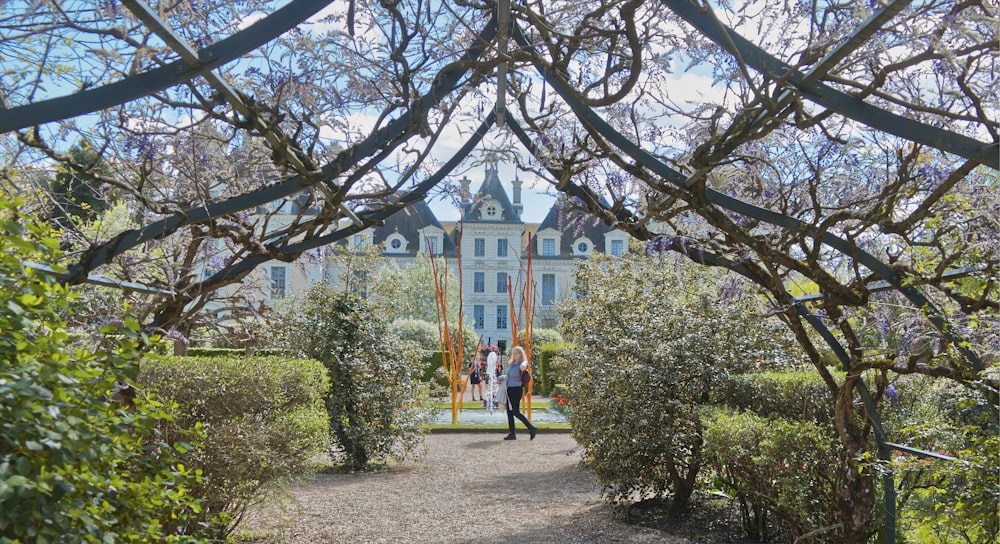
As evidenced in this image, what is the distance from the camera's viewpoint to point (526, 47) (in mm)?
3408

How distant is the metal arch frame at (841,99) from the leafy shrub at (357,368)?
6.64 metres

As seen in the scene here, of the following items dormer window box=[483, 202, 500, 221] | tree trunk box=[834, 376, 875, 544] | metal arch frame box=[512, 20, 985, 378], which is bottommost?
tree trunk box=[834, 376, 875, 544]

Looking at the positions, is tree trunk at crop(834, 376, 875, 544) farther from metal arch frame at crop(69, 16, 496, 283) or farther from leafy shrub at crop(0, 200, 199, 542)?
leafy shrub at crop(0, 200, 199, 542)

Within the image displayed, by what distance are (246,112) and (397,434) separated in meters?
6.52

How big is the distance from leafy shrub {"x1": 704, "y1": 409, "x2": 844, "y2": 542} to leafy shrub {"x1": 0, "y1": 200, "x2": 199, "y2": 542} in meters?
3.78

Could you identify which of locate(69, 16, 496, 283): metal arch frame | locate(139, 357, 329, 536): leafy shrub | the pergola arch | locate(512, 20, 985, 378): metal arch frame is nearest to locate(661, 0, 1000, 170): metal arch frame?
the pergola arch

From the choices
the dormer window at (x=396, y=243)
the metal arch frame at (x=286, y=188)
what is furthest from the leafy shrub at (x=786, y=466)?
the dormer window at (x=396, y=243)

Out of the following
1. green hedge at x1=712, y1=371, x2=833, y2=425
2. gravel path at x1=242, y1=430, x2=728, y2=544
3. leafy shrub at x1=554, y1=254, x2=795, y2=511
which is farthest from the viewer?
leafy shrub at x1=554, y1=254, x2=795, y2=511

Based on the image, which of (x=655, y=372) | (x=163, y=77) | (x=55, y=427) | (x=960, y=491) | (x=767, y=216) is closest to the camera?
(x=55, y=427)

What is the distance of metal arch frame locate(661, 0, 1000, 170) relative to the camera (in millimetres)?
2459

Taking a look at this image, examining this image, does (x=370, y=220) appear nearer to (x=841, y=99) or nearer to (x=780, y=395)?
(x=841, y=99)

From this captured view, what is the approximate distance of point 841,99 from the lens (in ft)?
8.74

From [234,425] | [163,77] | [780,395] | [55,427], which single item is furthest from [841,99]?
[234,425]

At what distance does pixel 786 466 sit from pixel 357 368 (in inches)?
205
